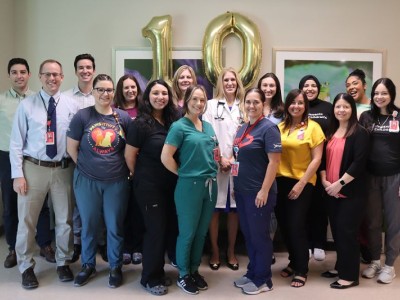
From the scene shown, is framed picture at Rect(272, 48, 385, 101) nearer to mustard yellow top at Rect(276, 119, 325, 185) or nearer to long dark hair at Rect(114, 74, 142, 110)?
mustard yellow top at Rect(276, 119, 325, 185)

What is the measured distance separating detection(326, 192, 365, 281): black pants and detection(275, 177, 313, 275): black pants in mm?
208

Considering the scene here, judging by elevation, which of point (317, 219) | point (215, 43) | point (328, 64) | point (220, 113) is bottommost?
point (317, 219)

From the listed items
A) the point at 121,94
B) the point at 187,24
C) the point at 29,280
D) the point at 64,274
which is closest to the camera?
the point at 29,280

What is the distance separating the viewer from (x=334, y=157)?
2682mm

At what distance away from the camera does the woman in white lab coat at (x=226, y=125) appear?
3008mm

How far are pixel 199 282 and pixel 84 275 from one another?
86 cm

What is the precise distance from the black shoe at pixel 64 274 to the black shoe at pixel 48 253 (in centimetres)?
41

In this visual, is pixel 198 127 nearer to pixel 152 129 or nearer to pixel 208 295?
pixel 152 129

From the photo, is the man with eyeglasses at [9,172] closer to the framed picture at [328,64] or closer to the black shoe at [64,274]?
the black shoe at [64,274]

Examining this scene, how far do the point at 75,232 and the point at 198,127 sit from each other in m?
1.58

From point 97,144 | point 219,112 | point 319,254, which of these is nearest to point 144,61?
point 219,112

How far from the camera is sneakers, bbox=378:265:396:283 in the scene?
2812 millimetres

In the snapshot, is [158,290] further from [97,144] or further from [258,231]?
[97,144]


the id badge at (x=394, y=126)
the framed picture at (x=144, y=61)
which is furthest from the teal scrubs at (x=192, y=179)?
the framed picture at (x=144, y=61)
